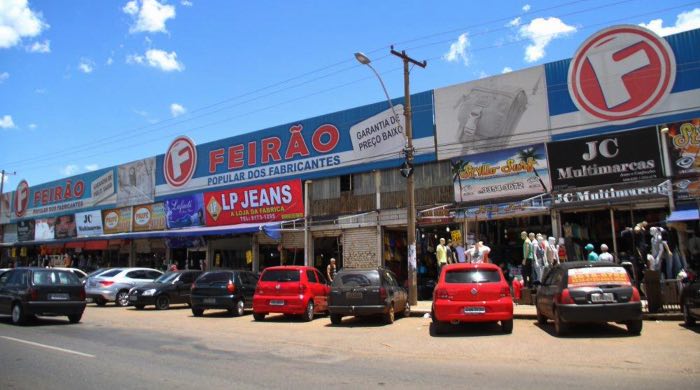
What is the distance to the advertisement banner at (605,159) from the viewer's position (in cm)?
1645

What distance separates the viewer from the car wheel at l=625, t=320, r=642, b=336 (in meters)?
10.6

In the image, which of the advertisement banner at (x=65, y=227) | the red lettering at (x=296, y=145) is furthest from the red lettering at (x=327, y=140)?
the advertisement banner at (x=65, y=227)

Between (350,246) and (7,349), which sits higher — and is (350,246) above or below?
above

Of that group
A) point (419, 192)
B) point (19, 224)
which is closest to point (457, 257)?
point (419, 192)

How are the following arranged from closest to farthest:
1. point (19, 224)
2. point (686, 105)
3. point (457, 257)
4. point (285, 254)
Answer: point (686, 105) → point (457, 257) → point (285, 254) → point (19, 224)

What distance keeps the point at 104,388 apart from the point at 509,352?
648 cm

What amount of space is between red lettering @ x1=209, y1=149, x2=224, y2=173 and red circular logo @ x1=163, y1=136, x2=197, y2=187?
141 centimetres

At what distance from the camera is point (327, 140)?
24656 mm

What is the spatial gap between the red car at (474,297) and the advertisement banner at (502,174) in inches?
281

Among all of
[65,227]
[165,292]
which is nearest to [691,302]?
[165,292]

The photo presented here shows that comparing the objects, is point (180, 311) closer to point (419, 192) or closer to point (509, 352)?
point (419, 192)

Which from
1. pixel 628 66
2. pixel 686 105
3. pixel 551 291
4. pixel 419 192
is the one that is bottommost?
pixel 551 291

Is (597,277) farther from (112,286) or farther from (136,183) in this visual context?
(136,183)

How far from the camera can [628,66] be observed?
17.0 meters
